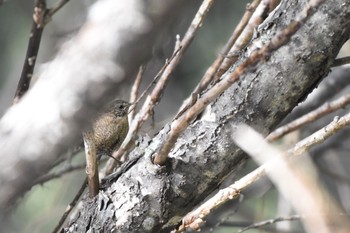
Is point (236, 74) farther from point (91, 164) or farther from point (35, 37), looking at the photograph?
point (35, 37)

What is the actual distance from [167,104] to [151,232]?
177 cm

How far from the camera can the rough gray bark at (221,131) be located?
102 cm

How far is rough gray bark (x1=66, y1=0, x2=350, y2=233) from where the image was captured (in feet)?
3.35

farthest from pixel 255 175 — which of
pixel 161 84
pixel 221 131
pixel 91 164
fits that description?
pixel 161 84

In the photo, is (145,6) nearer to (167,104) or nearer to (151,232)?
(151,232)

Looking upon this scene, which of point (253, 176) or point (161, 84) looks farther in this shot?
point (161, 84)

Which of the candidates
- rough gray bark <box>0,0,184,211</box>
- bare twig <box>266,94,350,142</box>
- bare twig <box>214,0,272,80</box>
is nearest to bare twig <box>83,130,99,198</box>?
bare twig <box>214,0,272,80</box>

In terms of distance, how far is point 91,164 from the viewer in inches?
45.5

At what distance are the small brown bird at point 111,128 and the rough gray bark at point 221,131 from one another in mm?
144

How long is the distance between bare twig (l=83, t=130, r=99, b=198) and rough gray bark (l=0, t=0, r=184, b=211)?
1.88ft

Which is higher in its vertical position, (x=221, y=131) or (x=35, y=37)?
(x=35, y=37)

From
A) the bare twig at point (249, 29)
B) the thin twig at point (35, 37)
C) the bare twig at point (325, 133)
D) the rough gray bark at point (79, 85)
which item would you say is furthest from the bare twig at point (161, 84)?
the rough gray bark at point (79, 85)

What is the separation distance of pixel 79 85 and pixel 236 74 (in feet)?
1.17

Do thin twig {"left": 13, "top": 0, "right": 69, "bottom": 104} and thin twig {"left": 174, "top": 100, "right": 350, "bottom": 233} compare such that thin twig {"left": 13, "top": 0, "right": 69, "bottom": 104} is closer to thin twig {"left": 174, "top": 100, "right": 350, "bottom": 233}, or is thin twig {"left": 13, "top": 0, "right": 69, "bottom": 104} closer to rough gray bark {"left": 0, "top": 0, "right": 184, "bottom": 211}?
thin twig {"left": 174, "top": 100, "right": 350, "bottom": 233}
